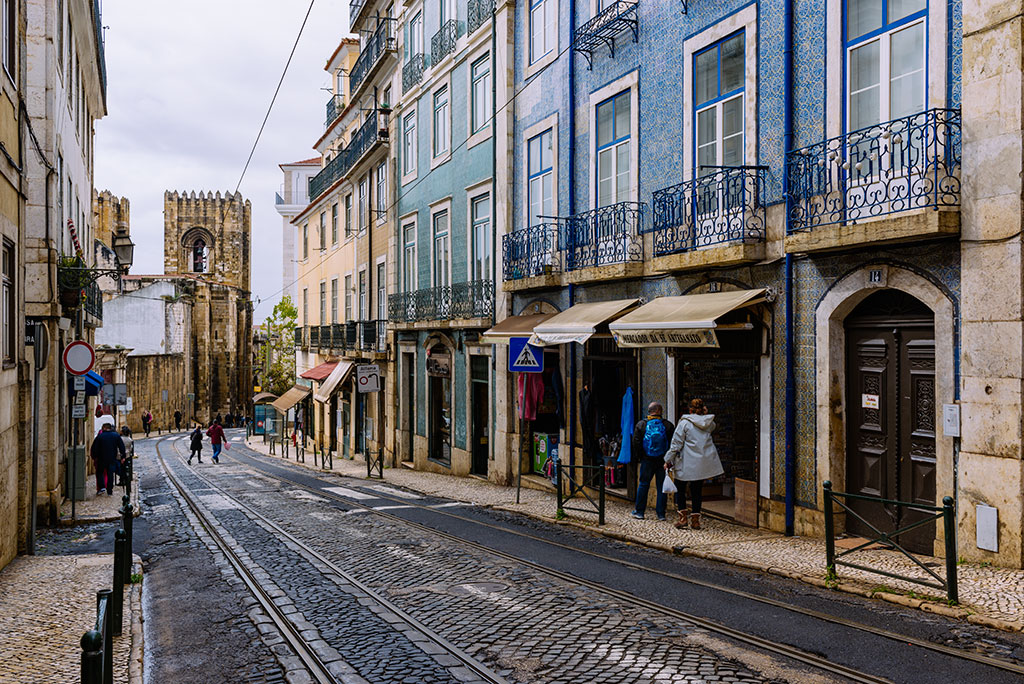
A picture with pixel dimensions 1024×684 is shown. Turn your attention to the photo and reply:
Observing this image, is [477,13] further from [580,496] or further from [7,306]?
[7,306]

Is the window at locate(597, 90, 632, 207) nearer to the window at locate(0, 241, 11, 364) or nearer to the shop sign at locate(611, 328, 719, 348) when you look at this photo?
the shop sign at locate(611, 328, 719, 348)

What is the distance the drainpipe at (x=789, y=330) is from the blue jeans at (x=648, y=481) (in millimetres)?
1710

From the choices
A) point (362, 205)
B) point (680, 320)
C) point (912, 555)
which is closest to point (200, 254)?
point (362, 205)

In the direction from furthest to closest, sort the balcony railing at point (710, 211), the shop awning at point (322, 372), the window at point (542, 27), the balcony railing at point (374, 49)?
the shop awning at point (322, 372)
the balcony railing at point (374, 49)
the window at point (542, 27)
the balcony railing at point (710, 211)

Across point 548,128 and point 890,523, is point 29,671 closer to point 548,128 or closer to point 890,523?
point 890,523

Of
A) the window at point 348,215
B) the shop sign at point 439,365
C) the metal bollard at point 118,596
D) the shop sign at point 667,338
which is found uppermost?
the window at point 348,215

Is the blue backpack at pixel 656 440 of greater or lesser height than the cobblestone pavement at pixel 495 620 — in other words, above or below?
above

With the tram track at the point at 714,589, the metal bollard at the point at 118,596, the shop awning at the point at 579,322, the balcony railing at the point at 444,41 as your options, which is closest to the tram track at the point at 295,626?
the metal bollard at the point at 118,596

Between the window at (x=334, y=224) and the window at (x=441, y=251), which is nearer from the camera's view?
the window at (x=441, y=251)

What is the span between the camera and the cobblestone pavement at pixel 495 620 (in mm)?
5672

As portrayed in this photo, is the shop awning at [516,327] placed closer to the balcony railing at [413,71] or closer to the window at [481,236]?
the window at [481,236]

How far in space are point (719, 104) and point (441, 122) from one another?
11.9 m

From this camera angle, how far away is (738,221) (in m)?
11.0

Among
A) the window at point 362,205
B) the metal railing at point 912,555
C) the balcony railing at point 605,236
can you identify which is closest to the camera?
the metal railing at point 912,555
